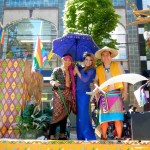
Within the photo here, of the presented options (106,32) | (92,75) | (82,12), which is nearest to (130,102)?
(106,32)

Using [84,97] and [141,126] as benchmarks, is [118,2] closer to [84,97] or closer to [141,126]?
[84,97]

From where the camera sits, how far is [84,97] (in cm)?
412

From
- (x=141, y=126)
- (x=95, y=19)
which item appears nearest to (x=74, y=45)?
(x=141, y=126)

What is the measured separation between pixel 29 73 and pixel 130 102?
9.78m

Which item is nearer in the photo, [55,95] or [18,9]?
[55,95]

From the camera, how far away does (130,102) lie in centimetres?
1385

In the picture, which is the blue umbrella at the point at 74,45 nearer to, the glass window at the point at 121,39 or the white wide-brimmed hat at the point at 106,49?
the white wide-brimmed hat at the point at 106,49

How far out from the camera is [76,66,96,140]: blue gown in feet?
13.3

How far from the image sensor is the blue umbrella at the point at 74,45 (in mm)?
4379

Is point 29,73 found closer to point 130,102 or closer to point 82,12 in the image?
point 82,12

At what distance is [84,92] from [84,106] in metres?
0.24

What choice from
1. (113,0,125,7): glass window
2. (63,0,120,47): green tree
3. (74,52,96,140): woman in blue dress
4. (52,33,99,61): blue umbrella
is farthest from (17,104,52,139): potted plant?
(113,0,125,7): glass window

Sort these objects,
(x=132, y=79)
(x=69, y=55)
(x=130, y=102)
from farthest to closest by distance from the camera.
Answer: (x=130, y=102), (x=69, y=55), (x=132, y=79)

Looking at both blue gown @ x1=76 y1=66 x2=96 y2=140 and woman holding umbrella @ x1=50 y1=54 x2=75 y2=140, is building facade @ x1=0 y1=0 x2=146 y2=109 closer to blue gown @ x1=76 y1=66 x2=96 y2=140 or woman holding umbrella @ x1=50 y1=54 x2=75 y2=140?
woman holding umbrella @ x1=50 y1=54 x2=75 y2=140
